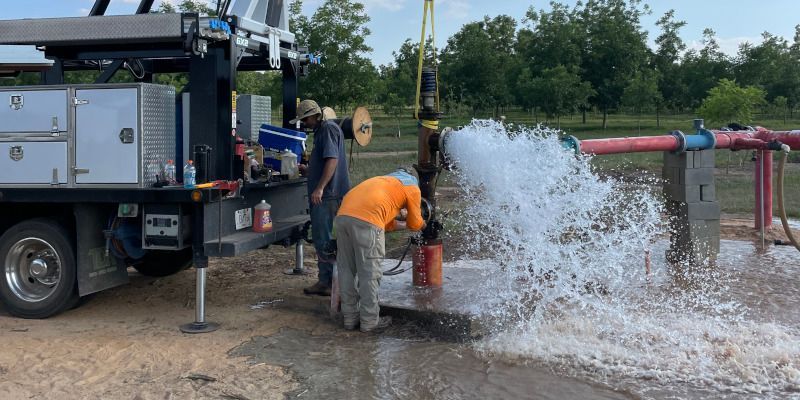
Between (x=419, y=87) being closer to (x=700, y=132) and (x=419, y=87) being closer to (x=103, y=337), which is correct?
(x=103, y=337)

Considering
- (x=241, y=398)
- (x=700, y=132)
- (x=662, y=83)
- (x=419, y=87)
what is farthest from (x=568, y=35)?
(x=241, y=398)

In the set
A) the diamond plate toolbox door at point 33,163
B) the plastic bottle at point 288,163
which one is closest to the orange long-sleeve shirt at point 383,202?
the plastic bottle at point 288,163

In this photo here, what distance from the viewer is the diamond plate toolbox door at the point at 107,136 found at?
5.98 m

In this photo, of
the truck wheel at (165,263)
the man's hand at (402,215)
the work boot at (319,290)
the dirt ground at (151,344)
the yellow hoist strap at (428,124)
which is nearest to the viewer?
the dirt ground at (151,344)

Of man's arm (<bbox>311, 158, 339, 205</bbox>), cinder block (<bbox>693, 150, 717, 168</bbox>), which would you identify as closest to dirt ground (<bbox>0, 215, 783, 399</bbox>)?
man's arm (<bbox>311, 158, 339, 205</bbox>)

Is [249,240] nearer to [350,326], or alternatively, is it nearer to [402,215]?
[350,326]

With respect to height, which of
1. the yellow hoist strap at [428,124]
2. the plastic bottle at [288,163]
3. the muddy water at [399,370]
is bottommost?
the muddy water at [399,370]

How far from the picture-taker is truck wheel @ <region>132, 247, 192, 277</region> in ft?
27.0

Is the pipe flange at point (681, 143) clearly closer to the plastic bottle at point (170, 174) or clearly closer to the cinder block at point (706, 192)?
the cinder block at point (706, 192)

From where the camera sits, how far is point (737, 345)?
5.46m

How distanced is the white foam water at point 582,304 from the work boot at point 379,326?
2.95ft

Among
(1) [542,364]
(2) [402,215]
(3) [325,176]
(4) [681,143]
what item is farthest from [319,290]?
(4) [681,143]

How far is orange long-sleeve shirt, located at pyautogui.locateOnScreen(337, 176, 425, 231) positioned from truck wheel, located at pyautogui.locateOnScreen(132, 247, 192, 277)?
297 cm

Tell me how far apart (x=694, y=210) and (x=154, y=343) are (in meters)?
6.37
